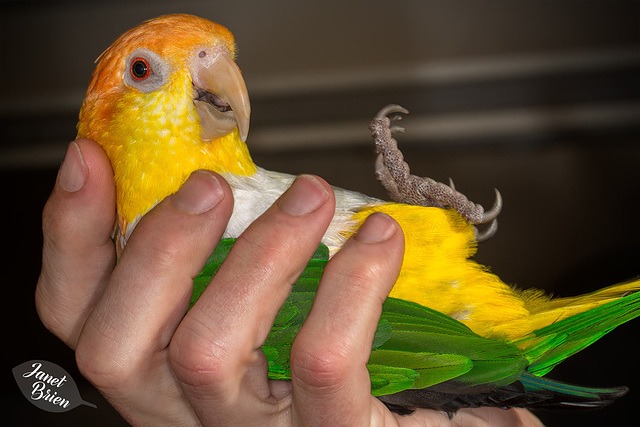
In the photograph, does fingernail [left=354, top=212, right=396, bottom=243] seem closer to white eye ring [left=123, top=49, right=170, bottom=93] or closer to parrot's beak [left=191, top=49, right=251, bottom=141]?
parrot's beak [left=191, top=49, right=251, bottom=141]

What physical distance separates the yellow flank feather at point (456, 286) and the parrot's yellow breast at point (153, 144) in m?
0.28

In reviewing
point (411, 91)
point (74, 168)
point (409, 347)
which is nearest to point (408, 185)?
point (409, 347)

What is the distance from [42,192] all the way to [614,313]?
3.21 metres

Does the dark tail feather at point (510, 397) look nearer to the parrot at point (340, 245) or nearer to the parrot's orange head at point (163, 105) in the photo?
the parrot at point (340, 245)

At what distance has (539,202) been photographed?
293 cm

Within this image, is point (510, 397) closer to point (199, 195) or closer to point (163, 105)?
point (199, 195)

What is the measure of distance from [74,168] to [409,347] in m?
0.54

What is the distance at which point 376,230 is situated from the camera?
66 cm

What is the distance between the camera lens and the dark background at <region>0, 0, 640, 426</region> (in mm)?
3016

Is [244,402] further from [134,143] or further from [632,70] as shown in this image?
[632,70]

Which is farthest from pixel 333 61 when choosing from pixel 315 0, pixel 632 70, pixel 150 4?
pixel 632 70

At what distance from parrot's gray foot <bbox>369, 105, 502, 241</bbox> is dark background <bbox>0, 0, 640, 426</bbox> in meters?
1.94

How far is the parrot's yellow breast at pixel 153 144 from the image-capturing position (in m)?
0.74

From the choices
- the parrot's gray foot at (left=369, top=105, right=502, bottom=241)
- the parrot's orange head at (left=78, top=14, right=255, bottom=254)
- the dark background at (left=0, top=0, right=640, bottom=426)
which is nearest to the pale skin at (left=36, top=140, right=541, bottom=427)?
the parrot's orange head at (left=78, top=14, right=255, bottom=254)
